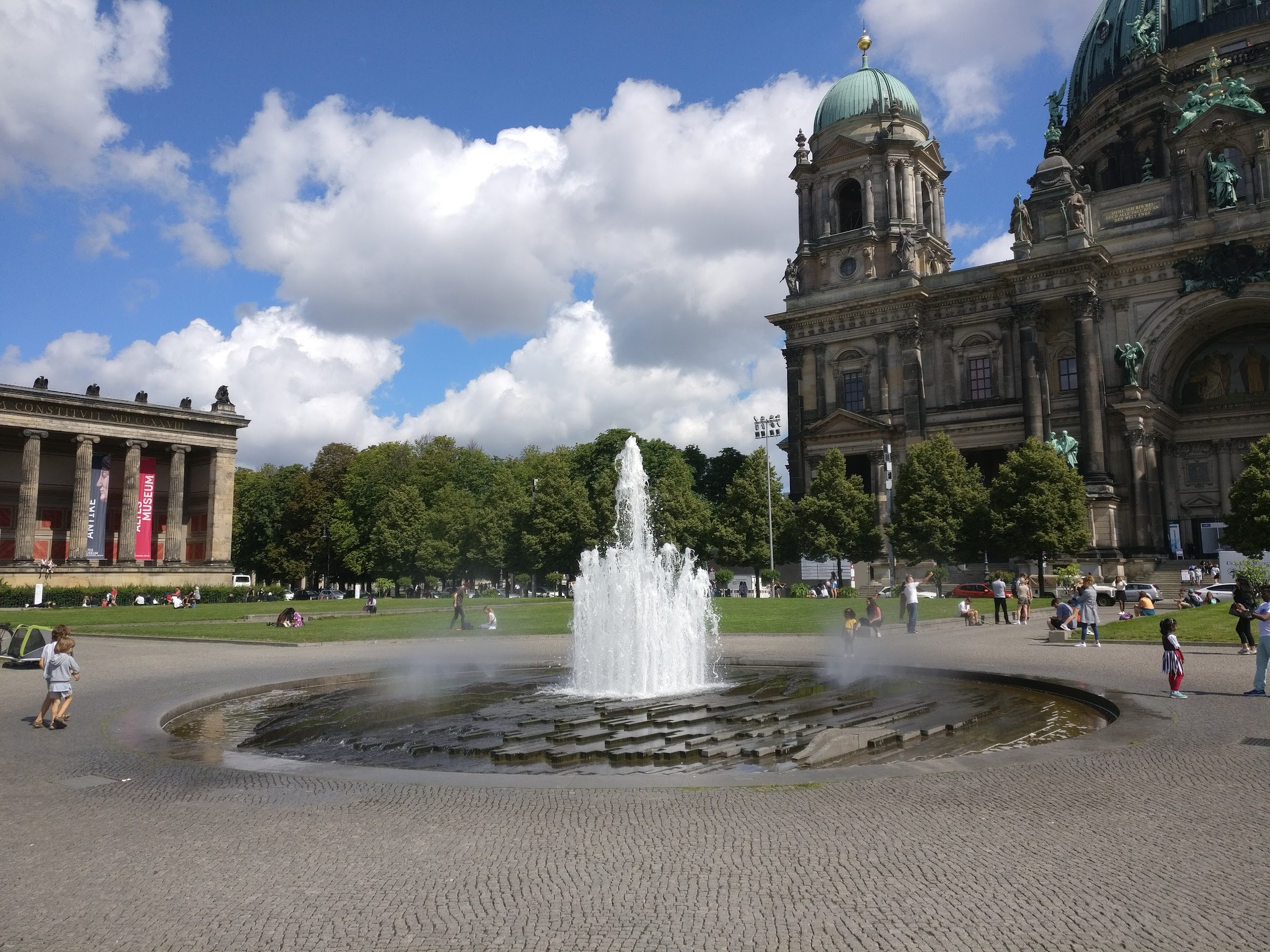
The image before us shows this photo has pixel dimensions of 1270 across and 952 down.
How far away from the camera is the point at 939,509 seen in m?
54.2

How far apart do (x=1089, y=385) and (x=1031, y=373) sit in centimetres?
355

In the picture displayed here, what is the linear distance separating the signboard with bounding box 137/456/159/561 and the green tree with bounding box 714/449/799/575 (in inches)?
1675

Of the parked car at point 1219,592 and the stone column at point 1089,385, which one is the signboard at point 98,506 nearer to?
the stone column at point 1089,385

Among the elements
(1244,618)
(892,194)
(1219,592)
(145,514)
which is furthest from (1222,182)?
(145,514)

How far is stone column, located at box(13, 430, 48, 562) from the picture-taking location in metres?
64.6

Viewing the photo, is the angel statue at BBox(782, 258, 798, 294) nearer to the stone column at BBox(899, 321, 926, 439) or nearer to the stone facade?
the stone column at BBox(899, 321, 926, 439)

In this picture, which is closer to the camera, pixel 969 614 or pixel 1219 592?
pixel 969 614

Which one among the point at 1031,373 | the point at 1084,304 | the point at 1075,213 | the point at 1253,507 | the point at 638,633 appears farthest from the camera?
the point at 1031,373

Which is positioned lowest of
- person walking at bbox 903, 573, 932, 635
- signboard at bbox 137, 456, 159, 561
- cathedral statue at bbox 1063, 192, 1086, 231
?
person walking at bbox 903, 573, 932, 635

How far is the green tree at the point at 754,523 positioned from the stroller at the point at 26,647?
4609 centimetres

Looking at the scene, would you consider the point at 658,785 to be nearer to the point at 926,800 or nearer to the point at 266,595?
the point at 926,800

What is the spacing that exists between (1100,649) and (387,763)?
772 inches

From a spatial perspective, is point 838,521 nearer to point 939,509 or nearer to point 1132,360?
point 939,509

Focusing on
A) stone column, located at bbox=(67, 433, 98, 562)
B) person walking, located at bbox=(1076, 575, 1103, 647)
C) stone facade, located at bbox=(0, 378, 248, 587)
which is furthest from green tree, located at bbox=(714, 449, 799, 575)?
stone column, located at bbox=(67, 433, 98, 562)
